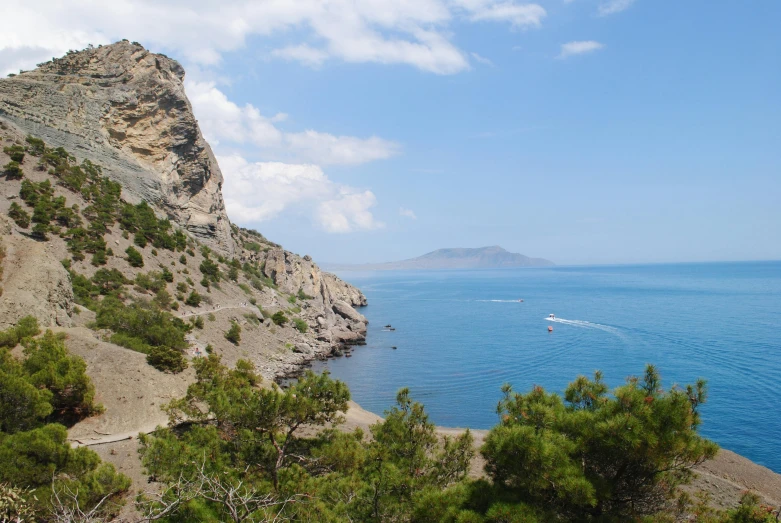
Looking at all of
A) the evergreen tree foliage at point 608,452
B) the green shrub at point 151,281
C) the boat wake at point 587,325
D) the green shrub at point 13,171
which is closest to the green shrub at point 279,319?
the green shrub at point 151,281

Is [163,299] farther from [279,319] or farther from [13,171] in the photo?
[13,171]

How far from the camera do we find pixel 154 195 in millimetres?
50188

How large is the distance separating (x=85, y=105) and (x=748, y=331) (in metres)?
75.9

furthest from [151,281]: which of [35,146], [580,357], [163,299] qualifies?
[580,357]

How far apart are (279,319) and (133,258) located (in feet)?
48.5

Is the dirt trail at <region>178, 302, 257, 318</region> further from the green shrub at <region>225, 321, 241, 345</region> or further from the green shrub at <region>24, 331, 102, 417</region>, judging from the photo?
the green shrub at <region>24, 331, 102, 417</region>

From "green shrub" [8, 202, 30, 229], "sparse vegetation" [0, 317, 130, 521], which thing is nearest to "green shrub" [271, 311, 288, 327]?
"green shrub" [8, 202, 30, 229]

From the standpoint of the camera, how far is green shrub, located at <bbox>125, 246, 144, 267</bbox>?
37.5 m

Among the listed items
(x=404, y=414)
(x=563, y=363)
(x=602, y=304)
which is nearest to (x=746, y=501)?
(x=404, y=414)

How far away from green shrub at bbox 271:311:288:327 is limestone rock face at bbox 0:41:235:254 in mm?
14849

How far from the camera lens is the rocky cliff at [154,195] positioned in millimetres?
36562

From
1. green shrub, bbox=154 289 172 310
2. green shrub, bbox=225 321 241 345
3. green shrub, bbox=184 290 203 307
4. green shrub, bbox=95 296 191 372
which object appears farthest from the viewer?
green shrub, bbox=184 290 203 307

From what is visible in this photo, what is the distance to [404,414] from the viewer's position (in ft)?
37.7

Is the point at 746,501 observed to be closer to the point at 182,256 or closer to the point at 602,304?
the point at 182,256
